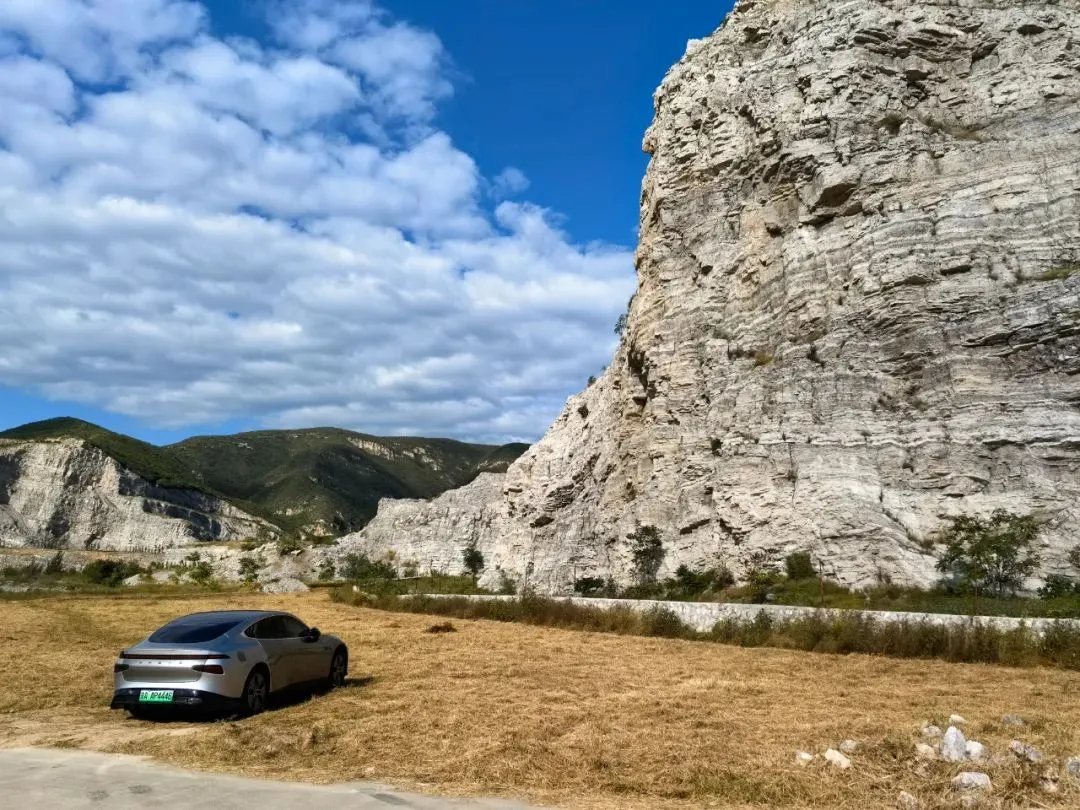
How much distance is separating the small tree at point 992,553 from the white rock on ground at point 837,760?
77.1 ft

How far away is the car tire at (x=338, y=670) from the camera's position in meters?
→ 14.1

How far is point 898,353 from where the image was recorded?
38.1m

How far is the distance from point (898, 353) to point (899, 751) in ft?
107

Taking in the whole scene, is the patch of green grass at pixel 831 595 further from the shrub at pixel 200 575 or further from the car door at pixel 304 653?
the shrub at pixel 200 575

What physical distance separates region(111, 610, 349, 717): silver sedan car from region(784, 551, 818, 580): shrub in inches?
1097

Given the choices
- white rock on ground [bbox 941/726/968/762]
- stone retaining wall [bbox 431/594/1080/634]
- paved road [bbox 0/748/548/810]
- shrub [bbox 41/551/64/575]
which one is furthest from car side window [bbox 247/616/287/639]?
shrub [bbox 41/551/64/575]

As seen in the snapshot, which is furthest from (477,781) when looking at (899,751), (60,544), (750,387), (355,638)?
(60,544)

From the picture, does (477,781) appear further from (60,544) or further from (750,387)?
(60,544)

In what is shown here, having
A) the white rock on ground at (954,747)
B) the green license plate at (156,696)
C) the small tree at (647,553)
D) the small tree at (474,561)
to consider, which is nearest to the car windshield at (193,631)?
the green license plate at (156,696)

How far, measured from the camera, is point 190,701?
1094 cm

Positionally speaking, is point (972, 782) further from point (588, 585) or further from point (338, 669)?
point (588, 585)

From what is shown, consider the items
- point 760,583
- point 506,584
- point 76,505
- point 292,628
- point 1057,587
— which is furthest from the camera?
point 76,505

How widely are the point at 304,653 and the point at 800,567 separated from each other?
91.4ft

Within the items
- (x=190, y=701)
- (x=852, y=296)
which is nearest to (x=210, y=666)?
(x=190, y=701)
